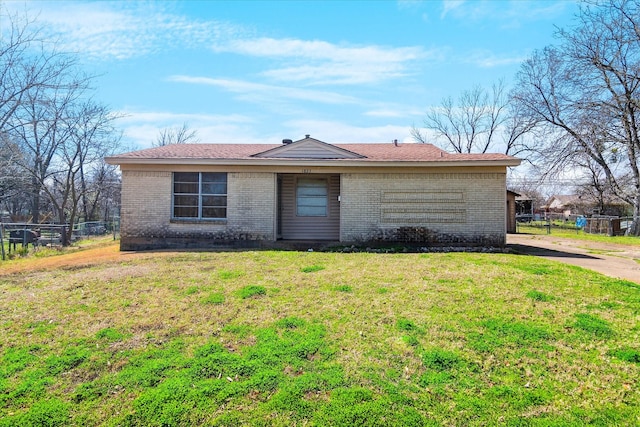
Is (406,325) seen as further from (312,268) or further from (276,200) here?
(276,200)

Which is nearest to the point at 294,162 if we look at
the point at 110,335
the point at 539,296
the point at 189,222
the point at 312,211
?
the point at 312,211

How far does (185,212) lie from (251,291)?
704 cm

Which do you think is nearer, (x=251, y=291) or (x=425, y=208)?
(x=251, y=291)

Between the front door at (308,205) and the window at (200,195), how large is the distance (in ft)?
6.91

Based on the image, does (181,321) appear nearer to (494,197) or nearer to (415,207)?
(415,207)

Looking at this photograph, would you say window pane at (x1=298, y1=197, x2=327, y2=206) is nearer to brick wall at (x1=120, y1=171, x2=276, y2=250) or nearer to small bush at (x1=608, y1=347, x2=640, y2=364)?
brick wall at (x1=120, y1=171, x2=276, y2=250)

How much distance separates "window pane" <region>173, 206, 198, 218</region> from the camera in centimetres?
1225

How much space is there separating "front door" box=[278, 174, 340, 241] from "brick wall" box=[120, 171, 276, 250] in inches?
53.3

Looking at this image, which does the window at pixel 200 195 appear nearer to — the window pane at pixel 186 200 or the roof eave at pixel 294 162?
the window pane at pixel 186 200

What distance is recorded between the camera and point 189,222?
1217 cm

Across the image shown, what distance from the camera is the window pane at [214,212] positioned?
12.3m

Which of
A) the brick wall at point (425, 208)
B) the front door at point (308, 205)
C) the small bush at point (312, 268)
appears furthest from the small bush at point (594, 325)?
the front door at point (308, 205)

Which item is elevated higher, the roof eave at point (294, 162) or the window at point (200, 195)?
the roof eave at point (294, 162)

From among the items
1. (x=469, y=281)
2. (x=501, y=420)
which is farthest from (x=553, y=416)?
(x=469, y=281)
